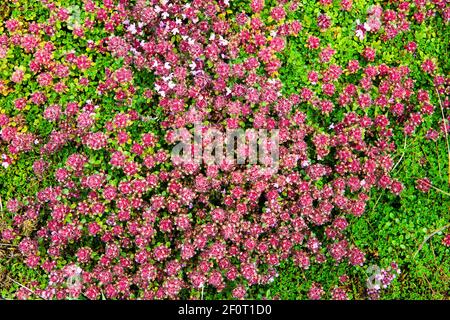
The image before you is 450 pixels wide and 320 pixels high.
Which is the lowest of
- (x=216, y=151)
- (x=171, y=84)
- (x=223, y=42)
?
(x=216, y=151)

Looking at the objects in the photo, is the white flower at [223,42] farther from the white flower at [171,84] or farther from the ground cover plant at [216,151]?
the white flower at [171,84]

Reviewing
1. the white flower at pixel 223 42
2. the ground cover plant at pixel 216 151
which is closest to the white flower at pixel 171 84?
the ground cover plant at pixel 216 151

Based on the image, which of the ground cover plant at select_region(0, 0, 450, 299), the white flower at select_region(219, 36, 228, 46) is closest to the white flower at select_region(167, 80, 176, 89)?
the ground cover plant at select_region(0, 0, 450, 299)

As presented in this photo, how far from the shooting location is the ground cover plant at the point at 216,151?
16.0ft

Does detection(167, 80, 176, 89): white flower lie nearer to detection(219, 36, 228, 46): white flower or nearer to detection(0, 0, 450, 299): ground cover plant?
detection(0, 0, 450, 299): ground cover plant

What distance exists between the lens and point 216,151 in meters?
4.95

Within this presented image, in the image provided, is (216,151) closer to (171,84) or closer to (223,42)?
(171,84)

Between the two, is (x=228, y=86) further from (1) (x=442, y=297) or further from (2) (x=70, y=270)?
(1) (x=442, y=297)

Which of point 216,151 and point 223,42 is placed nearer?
point 216,151

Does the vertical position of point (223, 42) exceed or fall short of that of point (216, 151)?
it exceeds it

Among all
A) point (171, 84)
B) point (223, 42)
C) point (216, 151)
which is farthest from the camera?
point (223, 42)

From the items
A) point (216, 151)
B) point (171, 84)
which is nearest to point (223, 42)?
point (171, 84)

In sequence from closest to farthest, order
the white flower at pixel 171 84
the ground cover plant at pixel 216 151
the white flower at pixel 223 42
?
the ground cover plant at pixel 216 151 → the white flower at pixel 171 84 → the white flower at pixel 223 42

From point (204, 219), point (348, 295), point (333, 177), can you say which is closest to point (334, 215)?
point (333, 177)
